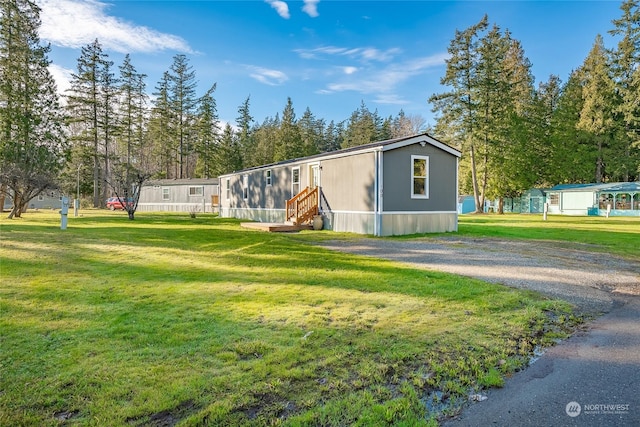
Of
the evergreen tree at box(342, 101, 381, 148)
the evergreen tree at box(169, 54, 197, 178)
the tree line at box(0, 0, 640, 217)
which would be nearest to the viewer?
the tree line at box(0, 0, 640, 217)

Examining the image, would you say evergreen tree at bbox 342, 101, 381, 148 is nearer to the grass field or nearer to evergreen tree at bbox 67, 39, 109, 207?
evergreen tree at bbox 67, 39, 109, 207

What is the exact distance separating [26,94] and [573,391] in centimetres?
2952

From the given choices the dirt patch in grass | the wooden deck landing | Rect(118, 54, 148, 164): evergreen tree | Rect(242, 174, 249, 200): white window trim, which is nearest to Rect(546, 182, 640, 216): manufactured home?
the wooden deck landing

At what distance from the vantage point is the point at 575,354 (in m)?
3.23

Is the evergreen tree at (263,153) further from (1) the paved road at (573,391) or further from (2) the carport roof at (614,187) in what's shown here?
(1) the paved road at (573,391)

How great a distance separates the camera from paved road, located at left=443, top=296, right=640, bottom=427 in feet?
7.47

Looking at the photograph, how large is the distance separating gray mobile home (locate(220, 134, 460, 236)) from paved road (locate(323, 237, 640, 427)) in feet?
14.3

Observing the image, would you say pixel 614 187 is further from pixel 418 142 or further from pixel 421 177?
pixel 418 142

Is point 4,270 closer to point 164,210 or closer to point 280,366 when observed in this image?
point 280,366

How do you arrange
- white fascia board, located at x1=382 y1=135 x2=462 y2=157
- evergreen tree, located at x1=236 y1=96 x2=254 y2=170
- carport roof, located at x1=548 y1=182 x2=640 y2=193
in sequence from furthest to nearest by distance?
1. evergreen tree, located at x1=236 y1=96 x2=254 y2=170
2. carport roof, located at x1=548 y1=182 x2=640 y2=193
3. white fascia board, located at x1=382 y1=135 x2=462 y2=157

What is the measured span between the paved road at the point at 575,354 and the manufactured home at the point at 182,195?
2629 centimetres

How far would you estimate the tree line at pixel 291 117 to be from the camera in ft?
74.8

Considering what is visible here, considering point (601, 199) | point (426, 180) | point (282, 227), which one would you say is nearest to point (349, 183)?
point (426, 180)

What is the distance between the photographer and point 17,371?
2.71 meters
